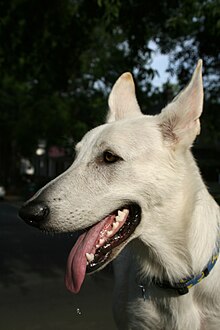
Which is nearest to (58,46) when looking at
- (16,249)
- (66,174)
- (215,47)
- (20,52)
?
(20,52)

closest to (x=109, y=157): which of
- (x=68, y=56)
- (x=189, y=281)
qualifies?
(x=189, y=281)

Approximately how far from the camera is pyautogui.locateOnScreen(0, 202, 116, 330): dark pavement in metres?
5.40

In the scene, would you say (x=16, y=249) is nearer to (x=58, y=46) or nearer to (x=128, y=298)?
(x=58, y=46)

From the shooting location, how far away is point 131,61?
8195mm

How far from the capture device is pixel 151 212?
9.98ft

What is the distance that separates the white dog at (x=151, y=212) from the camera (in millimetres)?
2930

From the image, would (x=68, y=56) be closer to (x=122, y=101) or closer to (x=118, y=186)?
(x=122, y=101)

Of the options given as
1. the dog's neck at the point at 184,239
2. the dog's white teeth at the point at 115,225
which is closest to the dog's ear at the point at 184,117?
the dog's neck at the point at 184,239

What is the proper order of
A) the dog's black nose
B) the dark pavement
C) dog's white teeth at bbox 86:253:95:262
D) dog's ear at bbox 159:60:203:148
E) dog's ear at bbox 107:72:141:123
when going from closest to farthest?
the dog's black nose
dog's white teeth at bbox 86:253:95:262
dog's ear at bbox 159:60:203:148
dog's ear at bbox 107:72:141:123
the dark pavement

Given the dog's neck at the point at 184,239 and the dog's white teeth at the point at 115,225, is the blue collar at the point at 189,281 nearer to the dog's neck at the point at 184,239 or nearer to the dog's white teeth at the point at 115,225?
the dog's neck at the point at 184,239

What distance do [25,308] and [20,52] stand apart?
5057 mm

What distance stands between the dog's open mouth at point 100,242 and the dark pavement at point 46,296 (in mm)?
1691

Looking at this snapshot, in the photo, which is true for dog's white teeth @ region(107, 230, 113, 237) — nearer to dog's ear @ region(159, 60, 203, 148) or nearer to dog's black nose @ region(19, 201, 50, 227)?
dog's black nose @ region(19, 201, 50, 227)

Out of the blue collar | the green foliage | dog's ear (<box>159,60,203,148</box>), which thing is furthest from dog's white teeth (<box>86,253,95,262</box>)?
the green foliage
